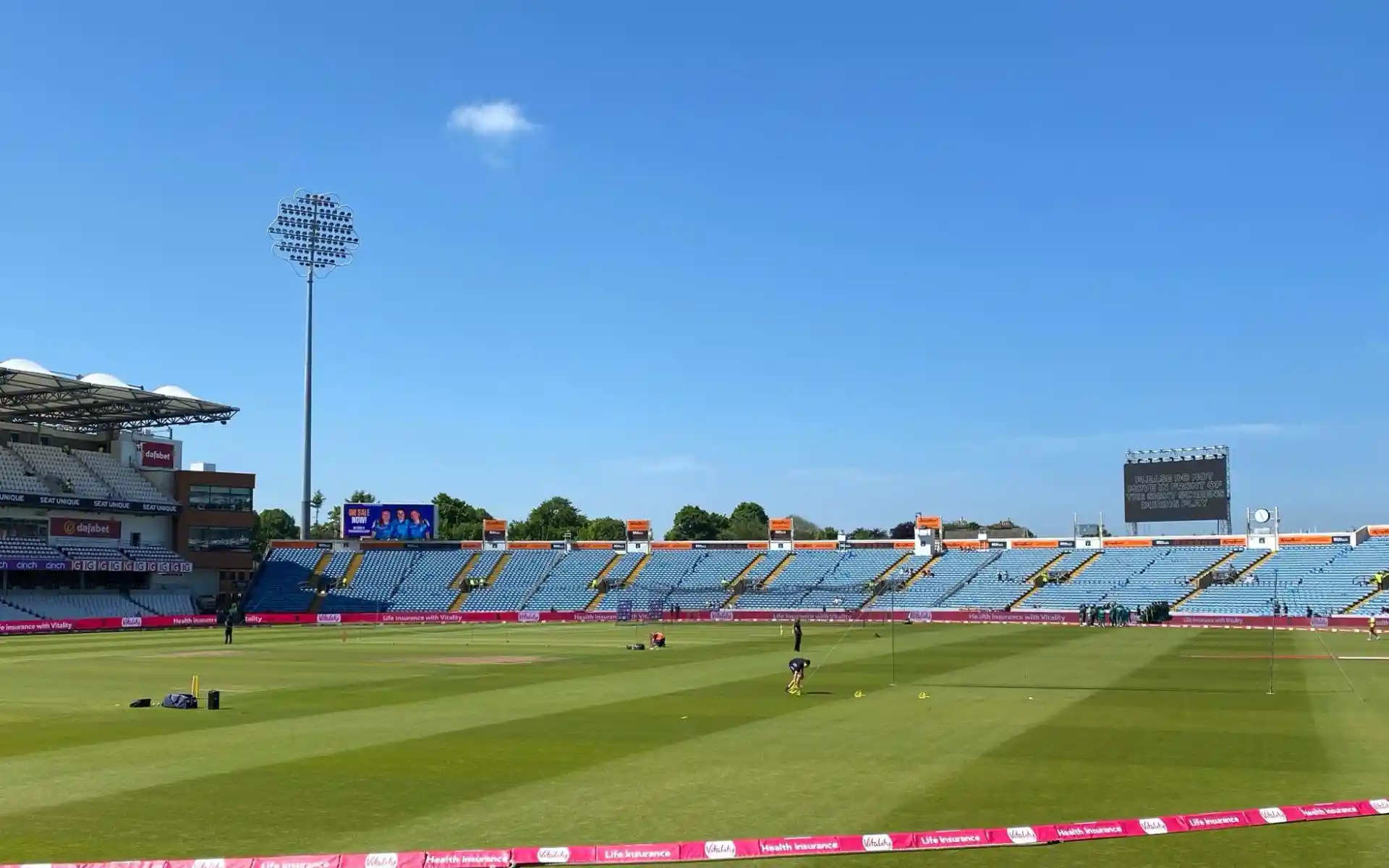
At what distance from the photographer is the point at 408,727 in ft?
97.5

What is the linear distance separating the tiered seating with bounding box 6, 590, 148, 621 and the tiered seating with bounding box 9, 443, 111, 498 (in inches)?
372

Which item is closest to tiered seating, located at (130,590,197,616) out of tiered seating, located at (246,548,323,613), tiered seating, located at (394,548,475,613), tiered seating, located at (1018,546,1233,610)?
tiered seating, located at (246,548,323,613)

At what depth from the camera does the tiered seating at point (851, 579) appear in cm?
11150

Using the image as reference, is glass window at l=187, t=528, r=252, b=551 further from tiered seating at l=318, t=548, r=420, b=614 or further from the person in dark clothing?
the person in dark clothing

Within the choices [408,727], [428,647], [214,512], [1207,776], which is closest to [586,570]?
[214,512]

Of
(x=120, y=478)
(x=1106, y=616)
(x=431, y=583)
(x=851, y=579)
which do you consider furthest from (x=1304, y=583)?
(x=120, y=478)

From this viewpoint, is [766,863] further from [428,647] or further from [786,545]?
[786,545]

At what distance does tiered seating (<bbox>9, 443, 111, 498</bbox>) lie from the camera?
349 ft

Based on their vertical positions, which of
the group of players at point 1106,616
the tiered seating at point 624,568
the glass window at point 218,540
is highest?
the glass window at point 218,540

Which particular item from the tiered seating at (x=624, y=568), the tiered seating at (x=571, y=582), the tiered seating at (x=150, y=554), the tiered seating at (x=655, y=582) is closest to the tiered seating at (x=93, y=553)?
the tiered seating at (x=150, y=554)

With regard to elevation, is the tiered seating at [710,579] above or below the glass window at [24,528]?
below

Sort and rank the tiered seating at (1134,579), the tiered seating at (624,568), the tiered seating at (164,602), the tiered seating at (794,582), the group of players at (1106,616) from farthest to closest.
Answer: the tiered seating at (624,568) < the tiered seating at (794,582) < the tiered seating at (164,602) < the tiered seating at (1134,579) < the group of players at (1106,616)

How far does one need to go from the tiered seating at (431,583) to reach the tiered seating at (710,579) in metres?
23.6

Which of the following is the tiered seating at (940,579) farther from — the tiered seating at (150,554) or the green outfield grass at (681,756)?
the tiered seating at (150,554)
